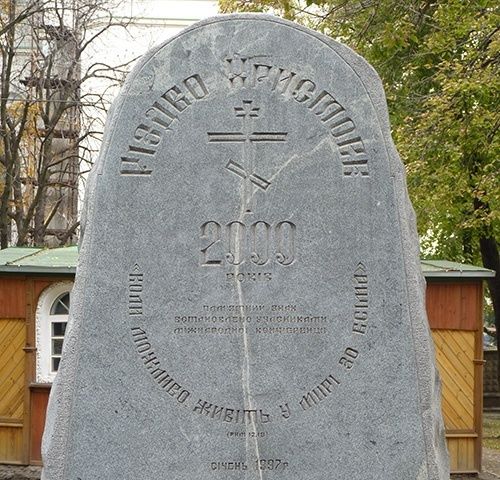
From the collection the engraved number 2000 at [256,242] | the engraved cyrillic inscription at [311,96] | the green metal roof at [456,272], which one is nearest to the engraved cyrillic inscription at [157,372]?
the engraved number 2000 at [256,242]

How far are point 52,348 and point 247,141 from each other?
10514 millimetres

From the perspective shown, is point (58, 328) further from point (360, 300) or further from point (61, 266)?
point (360, 300)

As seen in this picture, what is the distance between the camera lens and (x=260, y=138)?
5996 millimetres

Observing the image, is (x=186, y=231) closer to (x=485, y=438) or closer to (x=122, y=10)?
(x=485, y=438)

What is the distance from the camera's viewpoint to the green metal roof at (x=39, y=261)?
15663 millimetres

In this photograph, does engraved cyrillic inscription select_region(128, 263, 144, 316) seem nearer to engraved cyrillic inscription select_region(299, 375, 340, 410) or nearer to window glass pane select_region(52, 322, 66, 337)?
engraved cyrillic inscription select_region(299, 375, 340, 410)

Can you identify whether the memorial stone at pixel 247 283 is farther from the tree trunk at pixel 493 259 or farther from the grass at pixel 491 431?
the tree trunk at pixel 493 259

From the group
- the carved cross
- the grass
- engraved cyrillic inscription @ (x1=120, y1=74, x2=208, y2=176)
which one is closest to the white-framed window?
the grass

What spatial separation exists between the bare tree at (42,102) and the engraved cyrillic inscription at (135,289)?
60.4ft

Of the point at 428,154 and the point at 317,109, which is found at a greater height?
the point at 428,154

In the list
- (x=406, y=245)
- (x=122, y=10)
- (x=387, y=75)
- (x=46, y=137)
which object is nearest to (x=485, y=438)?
(x=387, y=75)

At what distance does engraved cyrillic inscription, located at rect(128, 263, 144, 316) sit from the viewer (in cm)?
590

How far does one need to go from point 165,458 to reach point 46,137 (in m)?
20.2

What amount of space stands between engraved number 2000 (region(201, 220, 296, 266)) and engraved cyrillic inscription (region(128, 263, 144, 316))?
0.40 meters
